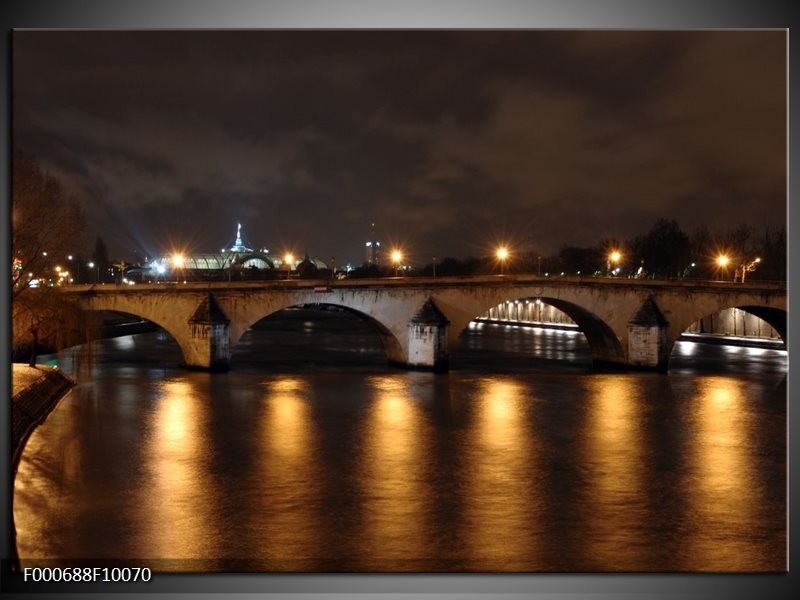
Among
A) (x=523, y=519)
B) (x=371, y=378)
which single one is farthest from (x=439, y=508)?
(x=371, y=378)

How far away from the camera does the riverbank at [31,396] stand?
15273mm

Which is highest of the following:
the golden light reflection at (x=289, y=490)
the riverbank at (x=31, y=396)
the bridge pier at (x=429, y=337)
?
the bridge pier at (x=429, y=337)

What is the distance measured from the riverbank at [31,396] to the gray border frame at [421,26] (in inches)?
368

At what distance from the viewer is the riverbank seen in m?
15.3

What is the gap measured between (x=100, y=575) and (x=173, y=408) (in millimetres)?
14765

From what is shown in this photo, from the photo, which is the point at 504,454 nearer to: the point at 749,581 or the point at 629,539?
the point at 629,539

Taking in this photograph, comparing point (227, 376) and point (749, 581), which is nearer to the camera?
point (749, 581)

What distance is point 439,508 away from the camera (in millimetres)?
11406

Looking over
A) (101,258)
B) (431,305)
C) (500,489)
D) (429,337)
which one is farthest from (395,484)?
(101,258)

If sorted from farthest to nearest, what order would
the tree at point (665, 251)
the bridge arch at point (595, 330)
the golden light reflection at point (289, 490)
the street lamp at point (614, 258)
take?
the tree at point (665, 251) → the street lamp at point (614, 258) → the bridge arch at point (595, 330) → the golden light reflection at point (289, 490)

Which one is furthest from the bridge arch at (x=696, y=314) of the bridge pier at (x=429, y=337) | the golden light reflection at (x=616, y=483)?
the golden light reflection at (x=616, y=483)

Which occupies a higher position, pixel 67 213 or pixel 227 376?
pixel 67 213

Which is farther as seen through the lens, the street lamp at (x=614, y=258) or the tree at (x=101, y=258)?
the tree at (x=101, y=258)

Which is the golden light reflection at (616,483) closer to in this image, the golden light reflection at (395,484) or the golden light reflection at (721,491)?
the golden light reflection at (721,491)
